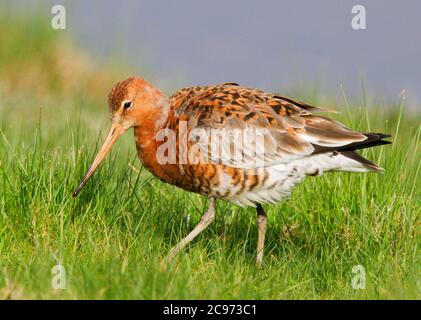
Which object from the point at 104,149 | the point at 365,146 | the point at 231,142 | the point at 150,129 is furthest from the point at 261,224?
the point at 104,149

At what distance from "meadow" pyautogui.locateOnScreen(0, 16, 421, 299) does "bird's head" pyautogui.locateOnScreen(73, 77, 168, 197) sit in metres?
0.20

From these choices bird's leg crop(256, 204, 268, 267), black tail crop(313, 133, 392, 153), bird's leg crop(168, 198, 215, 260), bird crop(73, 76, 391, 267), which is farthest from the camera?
bird's leg crop(256, 204, 268, 267)

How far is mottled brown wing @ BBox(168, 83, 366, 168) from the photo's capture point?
Result: 7.14m

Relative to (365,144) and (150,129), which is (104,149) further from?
(365,144)

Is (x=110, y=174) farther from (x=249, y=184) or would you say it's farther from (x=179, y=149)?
(x=249, y=184)

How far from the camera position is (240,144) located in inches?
282

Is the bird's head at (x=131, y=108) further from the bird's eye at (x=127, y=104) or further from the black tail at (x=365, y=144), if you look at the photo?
the black tail at (x=365, y=144)

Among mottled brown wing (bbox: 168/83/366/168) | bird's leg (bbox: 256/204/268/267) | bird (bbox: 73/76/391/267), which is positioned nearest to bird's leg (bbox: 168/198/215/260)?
bird (bbox: 73/76/391/267)

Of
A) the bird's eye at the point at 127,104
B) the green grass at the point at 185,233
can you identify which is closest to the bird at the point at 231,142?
the bird's eye at the point at 127,104

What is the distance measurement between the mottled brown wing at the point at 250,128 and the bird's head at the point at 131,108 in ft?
0.54

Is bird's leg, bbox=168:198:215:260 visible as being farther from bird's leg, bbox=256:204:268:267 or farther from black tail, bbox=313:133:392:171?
black tail, bbox=313:133:392:171

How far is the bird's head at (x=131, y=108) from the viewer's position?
7.39 m

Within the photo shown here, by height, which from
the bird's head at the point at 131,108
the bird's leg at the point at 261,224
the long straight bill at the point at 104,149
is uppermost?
the bird's head at the point at 131,108

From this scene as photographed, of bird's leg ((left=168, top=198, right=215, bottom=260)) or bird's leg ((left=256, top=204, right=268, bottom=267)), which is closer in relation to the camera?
bird's leg ((left=168, top=198, right=215, bottom=260))
